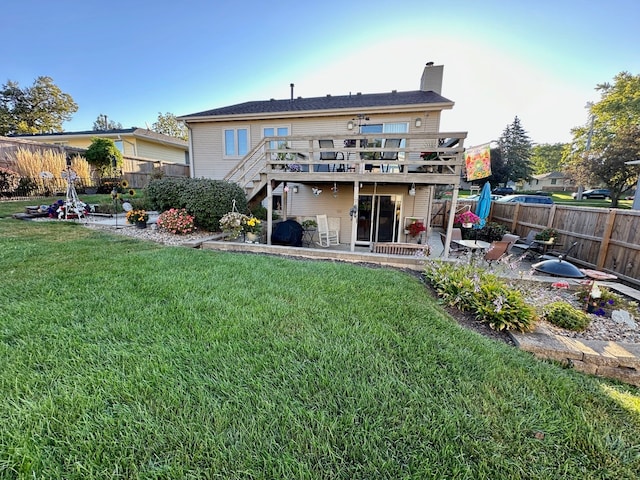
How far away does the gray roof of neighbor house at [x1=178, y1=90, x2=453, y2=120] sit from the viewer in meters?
9.59

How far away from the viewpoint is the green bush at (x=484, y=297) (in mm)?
3373

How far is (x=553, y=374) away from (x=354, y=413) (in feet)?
6.78

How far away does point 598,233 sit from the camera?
673 cm

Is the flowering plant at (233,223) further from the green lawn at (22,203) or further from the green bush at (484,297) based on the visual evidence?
the green lawn at (22,203)

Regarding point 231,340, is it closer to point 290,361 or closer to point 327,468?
point 290,361

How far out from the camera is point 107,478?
1.29m

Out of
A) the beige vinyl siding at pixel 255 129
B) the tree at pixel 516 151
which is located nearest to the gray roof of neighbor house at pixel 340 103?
the beige vinyl siding at pixel 255 129

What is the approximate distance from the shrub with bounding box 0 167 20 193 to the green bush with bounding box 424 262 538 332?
16.1 metres

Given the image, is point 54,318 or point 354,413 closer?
point 354,413

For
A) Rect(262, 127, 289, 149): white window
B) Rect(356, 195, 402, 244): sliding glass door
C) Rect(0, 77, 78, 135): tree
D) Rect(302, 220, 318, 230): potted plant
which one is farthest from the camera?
Rect(0, 77, 78, 135): tree

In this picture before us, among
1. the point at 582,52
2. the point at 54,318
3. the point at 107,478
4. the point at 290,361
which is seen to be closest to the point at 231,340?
the point at 290,361

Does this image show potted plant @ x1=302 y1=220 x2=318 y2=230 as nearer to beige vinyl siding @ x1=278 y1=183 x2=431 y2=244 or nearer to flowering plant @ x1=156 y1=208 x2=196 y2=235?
beige vinyl siding @ x1=278 y1=183 x2=431 y2=244

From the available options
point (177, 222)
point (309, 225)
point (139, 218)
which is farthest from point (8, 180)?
point (309, 225)

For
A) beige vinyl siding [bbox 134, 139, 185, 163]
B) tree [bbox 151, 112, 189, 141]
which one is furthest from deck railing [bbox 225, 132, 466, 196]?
tree [bbox 151, 112, 189, 141]
